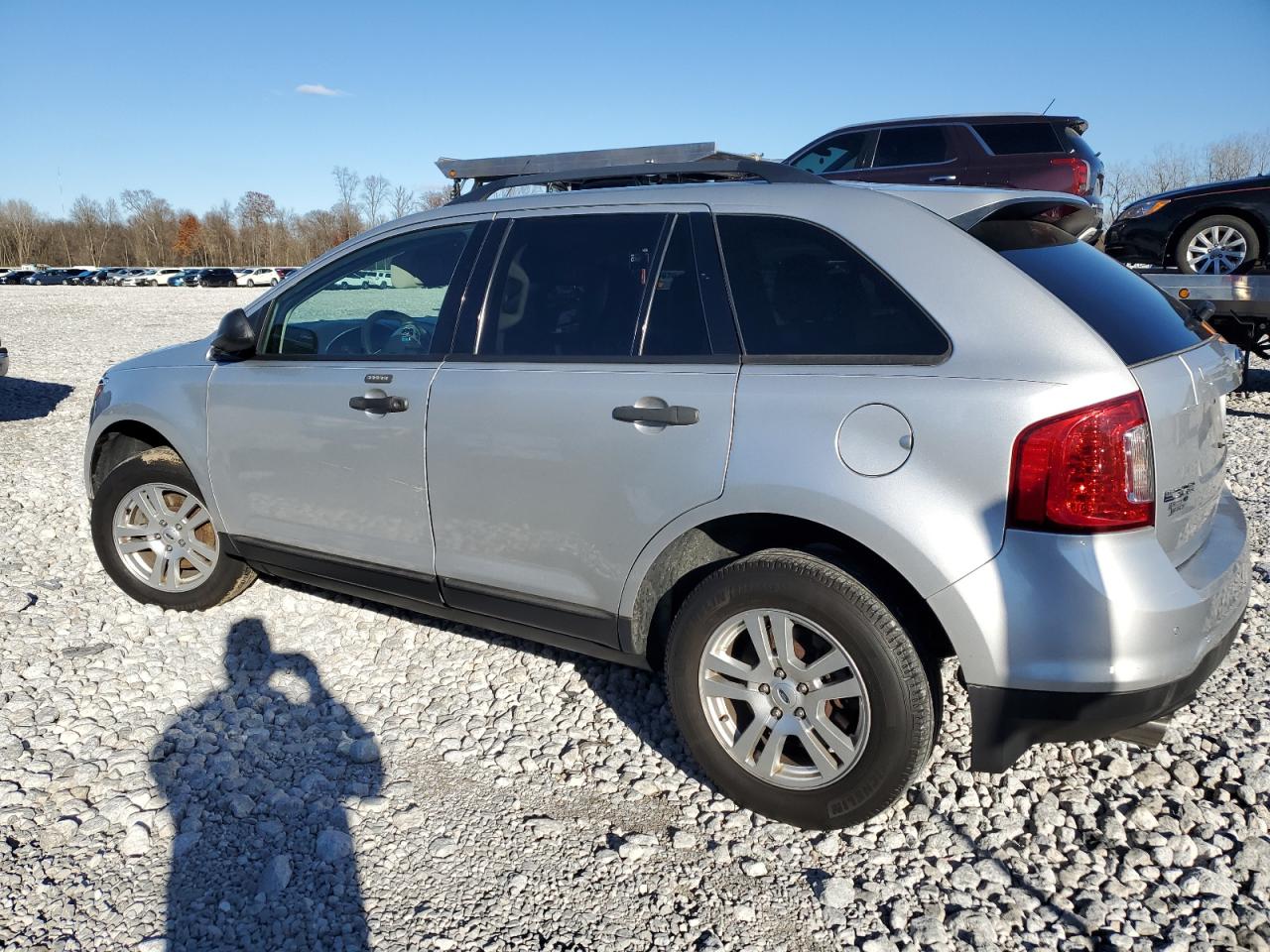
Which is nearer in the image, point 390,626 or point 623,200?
point 623,200

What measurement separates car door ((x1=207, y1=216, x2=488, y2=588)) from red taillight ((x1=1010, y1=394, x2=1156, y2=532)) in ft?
6.66

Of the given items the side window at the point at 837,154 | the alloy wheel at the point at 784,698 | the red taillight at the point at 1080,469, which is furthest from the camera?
the side window at the point at 837,154

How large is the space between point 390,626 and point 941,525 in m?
2.81

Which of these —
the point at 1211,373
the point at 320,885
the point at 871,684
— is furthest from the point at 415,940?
the point at 1211,373

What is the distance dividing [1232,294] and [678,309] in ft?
23.2

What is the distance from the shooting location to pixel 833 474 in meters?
2.59

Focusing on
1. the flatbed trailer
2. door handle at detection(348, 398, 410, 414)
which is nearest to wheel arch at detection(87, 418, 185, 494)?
door handle at detection(348, 398, 410, 414)

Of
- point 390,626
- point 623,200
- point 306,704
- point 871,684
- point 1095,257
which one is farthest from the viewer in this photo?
point 390,626

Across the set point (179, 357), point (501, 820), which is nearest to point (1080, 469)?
point (501, 820)

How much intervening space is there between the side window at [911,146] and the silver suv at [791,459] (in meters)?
7.67

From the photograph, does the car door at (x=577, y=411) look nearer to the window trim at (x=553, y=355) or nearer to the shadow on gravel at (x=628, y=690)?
the window trim at (x=553, y=355)

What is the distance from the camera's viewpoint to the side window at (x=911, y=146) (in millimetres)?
10273

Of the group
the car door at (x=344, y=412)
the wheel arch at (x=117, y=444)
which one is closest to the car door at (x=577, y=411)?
the car door at (x=344, y=412)

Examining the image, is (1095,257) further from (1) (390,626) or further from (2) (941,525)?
(1) (390,626)
